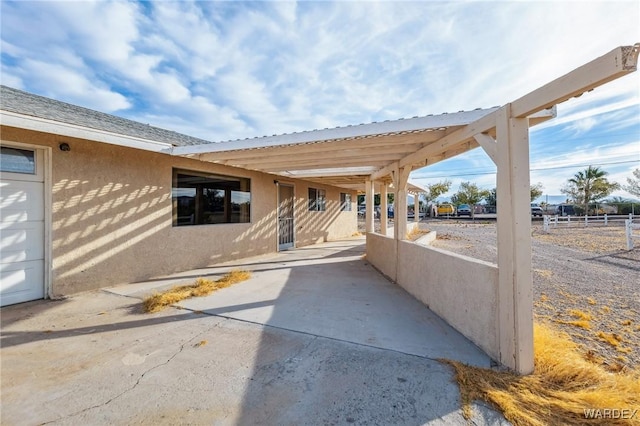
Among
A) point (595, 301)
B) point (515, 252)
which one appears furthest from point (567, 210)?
point (515, 252)

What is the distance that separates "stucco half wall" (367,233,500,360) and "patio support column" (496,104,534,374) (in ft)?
0.52

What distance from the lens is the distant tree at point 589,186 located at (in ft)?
98.3

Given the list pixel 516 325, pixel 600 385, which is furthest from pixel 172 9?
pixel 600 385

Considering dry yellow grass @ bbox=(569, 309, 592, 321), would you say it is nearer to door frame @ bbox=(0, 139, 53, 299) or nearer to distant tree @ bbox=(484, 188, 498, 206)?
door frame @ bbox=(0, 139, 53, 299)

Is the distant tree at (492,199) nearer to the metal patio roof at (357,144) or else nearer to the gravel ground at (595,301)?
the gravel ground at (595,301)

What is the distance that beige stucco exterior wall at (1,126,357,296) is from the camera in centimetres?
489

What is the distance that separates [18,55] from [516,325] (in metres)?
9.69

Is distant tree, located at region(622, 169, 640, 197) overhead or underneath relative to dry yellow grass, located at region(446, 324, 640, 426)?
overhead

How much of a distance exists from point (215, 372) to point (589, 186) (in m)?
42.2

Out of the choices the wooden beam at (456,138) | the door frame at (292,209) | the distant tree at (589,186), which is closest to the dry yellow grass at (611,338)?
the wooden beam at (456,138)

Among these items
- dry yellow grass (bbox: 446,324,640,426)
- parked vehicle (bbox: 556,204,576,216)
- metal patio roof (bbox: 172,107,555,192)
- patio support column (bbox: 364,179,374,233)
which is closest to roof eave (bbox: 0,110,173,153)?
metal patio roof (bbox: 172,107,555,192)

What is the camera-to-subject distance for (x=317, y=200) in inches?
503

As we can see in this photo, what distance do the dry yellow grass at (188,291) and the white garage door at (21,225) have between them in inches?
79.4

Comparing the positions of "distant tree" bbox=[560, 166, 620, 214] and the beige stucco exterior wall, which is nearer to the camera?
the beige stucco exterior wall
